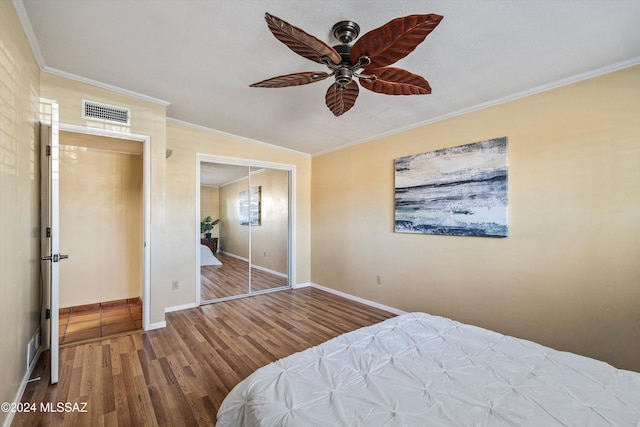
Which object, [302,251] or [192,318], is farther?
[302,251]

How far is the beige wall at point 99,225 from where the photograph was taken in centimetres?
365

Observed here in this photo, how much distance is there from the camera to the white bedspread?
13.6ft

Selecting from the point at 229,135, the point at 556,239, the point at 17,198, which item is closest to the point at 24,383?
the point at 17,198

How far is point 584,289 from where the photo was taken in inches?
89.5

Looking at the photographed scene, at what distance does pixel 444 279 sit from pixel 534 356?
66.1 inches

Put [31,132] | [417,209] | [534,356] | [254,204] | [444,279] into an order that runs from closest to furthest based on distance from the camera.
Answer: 1. [534,356]
2. [31,132]
3. [444,279]
4. [417,209]
5. [254,204]

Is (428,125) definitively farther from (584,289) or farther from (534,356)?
(534,356)

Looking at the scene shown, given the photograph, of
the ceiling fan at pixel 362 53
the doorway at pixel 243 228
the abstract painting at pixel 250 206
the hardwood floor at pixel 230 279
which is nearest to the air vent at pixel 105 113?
the doorway at pixel 243 228

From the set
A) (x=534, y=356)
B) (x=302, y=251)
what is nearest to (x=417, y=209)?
(x=534, y=356)

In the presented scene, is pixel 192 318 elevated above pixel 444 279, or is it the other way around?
pixel 444 279

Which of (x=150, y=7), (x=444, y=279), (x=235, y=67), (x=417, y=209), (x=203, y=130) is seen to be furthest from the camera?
(x=203, y=130)

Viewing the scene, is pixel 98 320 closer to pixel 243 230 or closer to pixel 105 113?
pixel 243 230

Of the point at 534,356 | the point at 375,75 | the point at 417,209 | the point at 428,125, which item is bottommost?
the point at 534,356

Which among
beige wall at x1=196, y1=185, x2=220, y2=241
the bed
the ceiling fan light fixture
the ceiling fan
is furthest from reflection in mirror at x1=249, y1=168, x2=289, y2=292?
the bed
